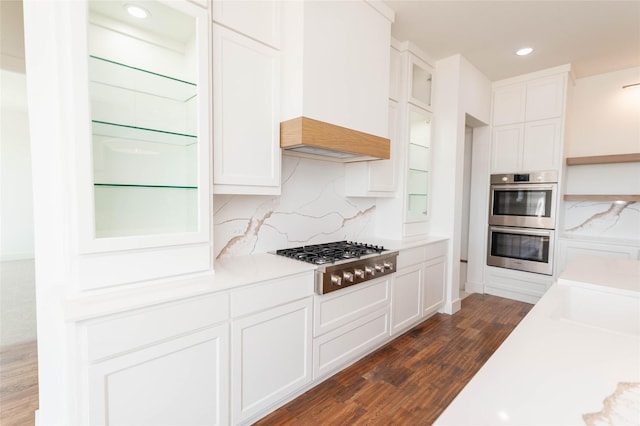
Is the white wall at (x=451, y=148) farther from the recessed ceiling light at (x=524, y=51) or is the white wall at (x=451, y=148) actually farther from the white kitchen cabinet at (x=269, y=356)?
the white kitchen cabinet at (x=269, y=356)

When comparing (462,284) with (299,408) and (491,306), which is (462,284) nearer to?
(491,306)

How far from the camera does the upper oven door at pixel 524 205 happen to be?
3.63 m

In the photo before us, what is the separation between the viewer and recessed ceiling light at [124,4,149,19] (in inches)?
55.9

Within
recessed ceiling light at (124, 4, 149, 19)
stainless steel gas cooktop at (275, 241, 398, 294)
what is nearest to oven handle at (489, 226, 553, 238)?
stainless steel gas cooktop at (275, 241, 398, 294)

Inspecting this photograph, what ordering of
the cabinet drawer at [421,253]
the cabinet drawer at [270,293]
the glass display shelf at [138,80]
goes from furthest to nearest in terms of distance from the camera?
1. the cabinet drawer at [421,253]
2. the cabinet drawer at [270,293]
3. the glass display shelf at [138,80]

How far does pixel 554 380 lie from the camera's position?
0.76m

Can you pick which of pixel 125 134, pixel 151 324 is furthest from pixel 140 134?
pixel 151 324

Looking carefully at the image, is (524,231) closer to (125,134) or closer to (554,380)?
(554,380)

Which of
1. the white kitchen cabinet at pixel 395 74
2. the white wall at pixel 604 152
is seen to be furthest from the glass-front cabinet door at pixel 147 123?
the white wall at pixel 604 152

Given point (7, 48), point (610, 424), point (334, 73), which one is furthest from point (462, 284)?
point (7, 48)

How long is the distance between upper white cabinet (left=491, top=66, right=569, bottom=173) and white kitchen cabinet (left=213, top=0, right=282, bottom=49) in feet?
10.9

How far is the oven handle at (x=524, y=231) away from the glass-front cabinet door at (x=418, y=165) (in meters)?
1.28

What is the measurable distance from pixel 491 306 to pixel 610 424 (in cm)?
352

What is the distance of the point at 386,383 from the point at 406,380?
159mm
